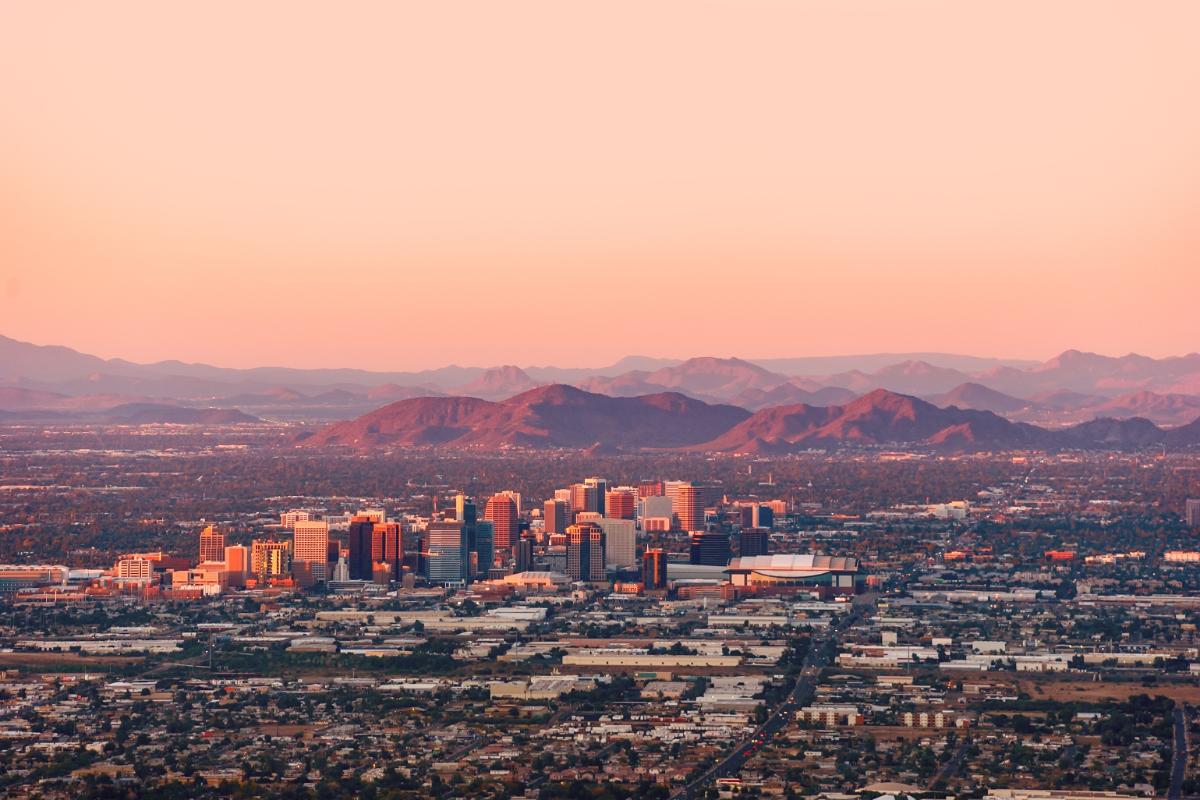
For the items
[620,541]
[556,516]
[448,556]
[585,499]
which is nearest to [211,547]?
[448,556]

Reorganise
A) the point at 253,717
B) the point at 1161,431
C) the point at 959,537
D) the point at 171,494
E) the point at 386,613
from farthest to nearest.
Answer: the point at 1161,431 < the point at 171,494 < the point at 959,537 < the point at 386,613 < the point at 253,717

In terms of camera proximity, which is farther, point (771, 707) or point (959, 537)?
point (959, 537)

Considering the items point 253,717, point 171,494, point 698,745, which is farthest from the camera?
point 171,494

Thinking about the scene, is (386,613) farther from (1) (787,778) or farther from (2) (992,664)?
(1) (787,778)

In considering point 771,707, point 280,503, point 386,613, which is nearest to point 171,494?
point 280,503

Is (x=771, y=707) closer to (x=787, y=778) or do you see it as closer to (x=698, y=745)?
(x=698, y=745)
